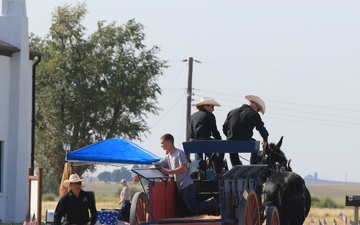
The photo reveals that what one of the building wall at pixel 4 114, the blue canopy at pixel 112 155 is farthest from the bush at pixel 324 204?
the blue canopy at pixel 112 155

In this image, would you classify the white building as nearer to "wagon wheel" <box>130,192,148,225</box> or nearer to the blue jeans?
"wagon wheel" <box>130,192,148,225</box>

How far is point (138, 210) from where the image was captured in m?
17.2

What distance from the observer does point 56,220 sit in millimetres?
16734

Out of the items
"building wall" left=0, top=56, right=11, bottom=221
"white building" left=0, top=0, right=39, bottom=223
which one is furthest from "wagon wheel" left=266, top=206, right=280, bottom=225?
"building wall" left=0, top=56, right=11, bottom=221

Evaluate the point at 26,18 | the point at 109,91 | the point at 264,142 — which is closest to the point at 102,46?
the point at 109,91

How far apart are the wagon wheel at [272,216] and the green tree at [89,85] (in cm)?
2851

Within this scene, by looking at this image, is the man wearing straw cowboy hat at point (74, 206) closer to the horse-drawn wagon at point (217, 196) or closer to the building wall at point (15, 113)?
the horse-drawn wagon at point (217, 196)

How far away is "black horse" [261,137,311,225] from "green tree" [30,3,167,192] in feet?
89.0

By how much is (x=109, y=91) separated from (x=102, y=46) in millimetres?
1891

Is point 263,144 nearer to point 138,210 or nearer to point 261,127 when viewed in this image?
point 261,127

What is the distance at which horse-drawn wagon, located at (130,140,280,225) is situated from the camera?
16672 mm

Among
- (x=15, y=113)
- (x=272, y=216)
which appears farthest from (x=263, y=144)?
(x=15, y=113)

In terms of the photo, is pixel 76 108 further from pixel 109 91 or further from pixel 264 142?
pixel 264 142

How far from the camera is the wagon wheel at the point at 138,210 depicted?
1709cm
